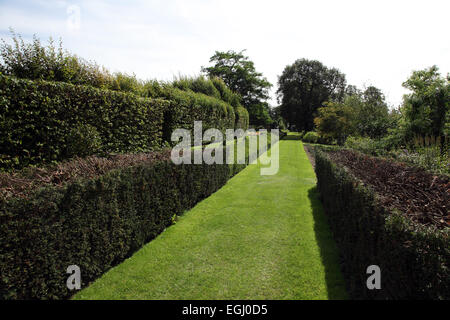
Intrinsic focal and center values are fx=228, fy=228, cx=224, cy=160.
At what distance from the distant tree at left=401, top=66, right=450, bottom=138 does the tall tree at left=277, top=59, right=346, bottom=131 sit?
122 ft

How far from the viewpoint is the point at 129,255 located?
457 centimetres

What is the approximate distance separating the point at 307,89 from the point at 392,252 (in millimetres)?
54278

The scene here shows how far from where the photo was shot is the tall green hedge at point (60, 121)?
15.8 ft

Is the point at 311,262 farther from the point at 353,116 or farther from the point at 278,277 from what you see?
the point at 353,116

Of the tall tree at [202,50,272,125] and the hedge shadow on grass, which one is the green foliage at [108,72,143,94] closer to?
the hedge shadow on grass

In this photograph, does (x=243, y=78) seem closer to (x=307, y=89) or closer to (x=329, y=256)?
(x=307, y=89)

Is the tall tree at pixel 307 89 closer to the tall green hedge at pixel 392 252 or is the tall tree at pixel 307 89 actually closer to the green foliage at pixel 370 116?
the green foliage at pixel 370 116

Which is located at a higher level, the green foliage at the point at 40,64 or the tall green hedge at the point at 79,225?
the green foliage at the point at 40,64

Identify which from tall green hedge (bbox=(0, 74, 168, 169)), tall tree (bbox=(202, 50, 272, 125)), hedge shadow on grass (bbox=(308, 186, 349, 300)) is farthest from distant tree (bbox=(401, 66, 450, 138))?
tall tree (bbox=(202, 50, 272, 125))

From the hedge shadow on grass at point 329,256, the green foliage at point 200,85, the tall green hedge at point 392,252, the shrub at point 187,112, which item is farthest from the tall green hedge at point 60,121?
the green foliage at point 200,85

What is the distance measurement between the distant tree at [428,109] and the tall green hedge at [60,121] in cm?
1426

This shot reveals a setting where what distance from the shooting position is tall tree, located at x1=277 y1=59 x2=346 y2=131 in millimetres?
49906

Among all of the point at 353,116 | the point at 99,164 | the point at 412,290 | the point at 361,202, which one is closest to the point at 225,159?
the point at 99,164
